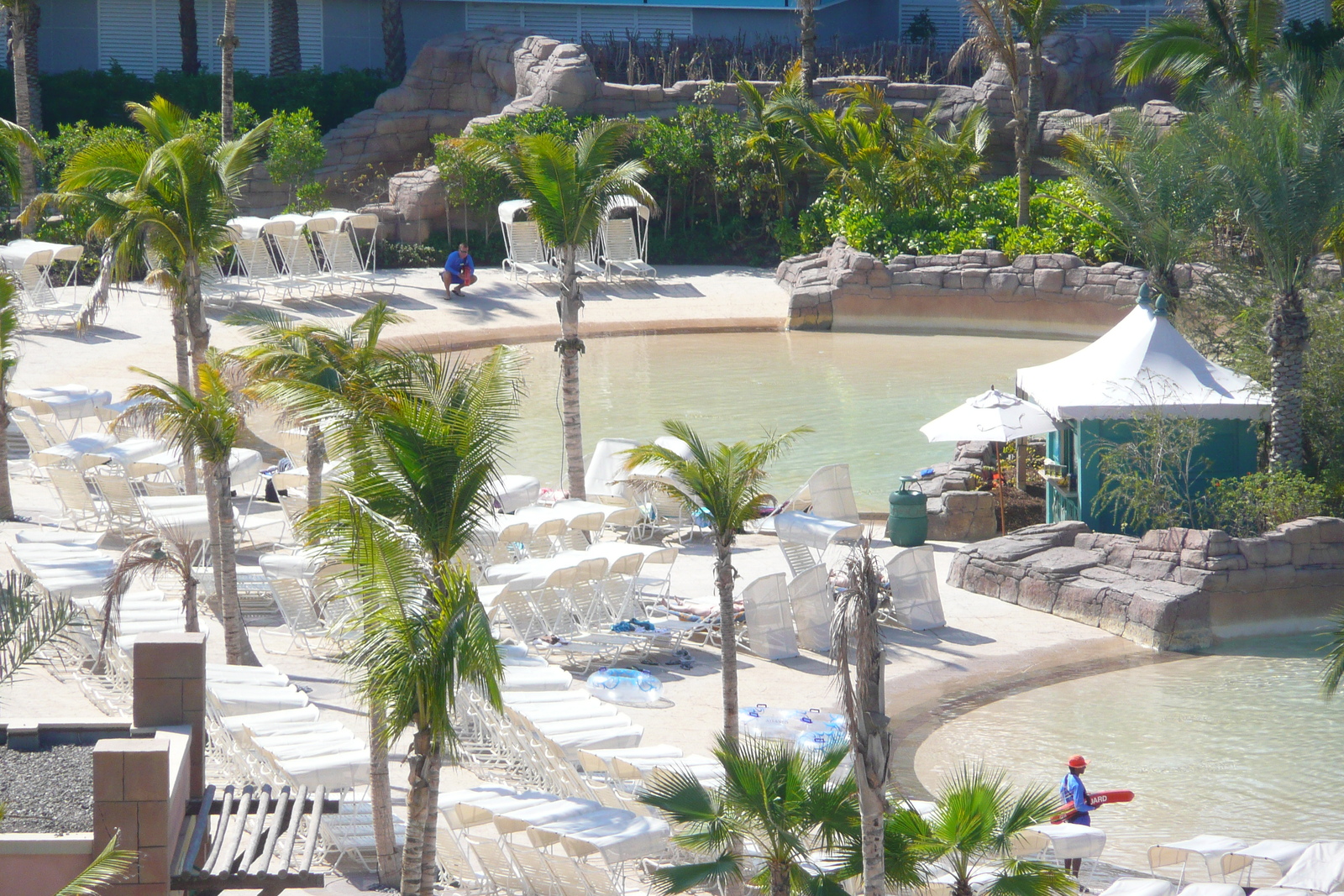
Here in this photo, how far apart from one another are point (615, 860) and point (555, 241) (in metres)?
8.44

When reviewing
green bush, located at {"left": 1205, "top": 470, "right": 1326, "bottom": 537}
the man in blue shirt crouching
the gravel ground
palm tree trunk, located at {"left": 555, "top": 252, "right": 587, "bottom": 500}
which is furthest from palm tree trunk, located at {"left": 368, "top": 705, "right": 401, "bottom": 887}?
the man in blue shirt crouching

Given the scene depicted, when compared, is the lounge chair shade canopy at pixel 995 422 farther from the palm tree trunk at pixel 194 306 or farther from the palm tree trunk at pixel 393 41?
the palm tree trunk at pixel 393 41

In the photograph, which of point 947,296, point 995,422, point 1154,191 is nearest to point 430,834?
point 995,422

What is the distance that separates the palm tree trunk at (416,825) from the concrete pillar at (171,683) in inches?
51.8

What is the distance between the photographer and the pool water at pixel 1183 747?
948cm

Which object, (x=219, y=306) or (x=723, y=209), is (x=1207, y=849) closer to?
(x=219, y=306)

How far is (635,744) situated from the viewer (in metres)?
9.32

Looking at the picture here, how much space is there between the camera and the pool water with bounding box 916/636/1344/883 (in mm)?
9484

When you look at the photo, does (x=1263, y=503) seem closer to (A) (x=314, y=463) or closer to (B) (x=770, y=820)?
(A) (x=314, y=463)

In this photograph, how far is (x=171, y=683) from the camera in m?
7.62

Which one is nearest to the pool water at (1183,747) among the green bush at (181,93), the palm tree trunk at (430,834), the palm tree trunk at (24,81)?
the palm tree trunk at (430,834)

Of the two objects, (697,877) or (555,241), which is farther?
(555,241)

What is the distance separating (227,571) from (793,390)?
13116mm

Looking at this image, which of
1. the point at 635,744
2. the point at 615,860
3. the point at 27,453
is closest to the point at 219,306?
the point at 27,453
